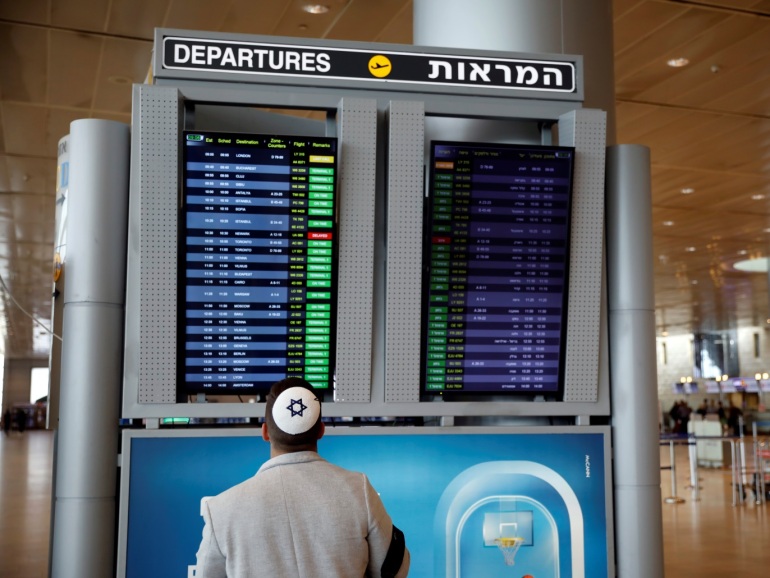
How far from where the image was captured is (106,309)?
3953 millimetres

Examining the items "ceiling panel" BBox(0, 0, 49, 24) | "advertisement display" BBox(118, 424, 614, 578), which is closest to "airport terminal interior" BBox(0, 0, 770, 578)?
"ceiling panel" BBox(0, 0, 49, 24)

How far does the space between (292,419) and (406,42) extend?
356 inches

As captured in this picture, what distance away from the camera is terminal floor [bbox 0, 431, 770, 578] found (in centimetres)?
855

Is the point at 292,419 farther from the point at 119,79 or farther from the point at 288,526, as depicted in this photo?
the point at 119,79

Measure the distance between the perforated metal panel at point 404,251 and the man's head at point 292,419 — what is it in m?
1.67

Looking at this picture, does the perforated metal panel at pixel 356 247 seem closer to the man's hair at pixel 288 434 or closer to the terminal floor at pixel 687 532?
the man's hair at pixel 288 434

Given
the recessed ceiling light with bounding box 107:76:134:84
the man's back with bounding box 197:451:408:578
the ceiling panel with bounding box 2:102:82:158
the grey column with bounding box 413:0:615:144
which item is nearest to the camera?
the man's back with bounding box 197:451:408:578

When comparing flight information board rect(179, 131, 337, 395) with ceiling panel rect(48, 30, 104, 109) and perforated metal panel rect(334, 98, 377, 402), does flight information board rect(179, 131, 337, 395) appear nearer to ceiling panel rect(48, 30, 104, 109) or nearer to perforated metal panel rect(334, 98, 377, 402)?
perforated metal panel rect(334, 98, 377, 402)

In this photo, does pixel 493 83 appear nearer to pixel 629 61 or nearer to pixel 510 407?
pixel 510 407

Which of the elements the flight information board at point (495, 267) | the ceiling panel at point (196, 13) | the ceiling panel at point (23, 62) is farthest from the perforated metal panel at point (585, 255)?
the ceiling panel at point (23, 62)

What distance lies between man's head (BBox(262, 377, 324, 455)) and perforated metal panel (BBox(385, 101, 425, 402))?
1.67 meters

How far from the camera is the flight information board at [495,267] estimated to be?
425cm

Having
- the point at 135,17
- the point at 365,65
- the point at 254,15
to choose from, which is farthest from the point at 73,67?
the point at 365,65

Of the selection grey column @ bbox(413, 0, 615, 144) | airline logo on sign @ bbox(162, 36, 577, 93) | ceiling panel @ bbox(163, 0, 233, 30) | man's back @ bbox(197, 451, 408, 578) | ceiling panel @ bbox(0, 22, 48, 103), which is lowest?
man's back @ bbox(197, 451, 408, 578)
